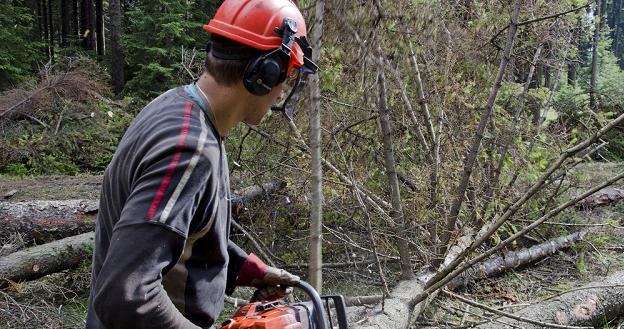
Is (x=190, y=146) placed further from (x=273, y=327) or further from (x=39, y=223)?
(x=39, y=223)

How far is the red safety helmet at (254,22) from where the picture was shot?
1.59m

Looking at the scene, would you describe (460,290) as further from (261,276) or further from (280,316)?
(280,316)

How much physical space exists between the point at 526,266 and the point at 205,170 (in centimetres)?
536

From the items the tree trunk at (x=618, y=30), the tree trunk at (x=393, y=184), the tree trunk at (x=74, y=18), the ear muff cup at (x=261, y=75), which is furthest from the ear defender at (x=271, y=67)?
the tree trunk at (x=618, y=30)

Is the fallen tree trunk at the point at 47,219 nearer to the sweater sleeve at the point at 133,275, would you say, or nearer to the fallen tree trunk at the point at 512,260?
the fallen tree trunk at the point at 512,260

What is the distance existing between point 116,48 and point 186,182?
47.2ft

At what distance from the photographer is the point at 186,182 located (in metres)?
1.29

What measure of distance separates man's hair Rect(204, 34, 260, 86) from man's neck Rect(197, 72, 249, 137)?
2 centimetres

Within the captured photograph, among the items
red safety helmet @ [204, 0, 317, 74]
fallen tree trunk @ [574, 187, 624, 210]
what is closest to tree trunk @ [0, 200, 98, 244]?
red safety helmet @ [204, 0, 317, 74]

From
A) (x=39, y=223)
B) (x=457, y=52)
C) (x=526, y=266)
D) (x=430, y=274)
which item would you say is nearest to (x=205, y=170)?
(x=430, y=274)

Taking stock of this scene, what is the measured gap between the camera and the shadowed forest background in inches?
153

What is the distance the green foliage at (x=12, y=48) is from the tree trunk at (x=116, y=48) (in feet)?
7.07

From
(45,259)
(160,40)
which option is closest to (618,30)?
(160,40)

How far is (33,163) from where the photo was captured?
348 inches
